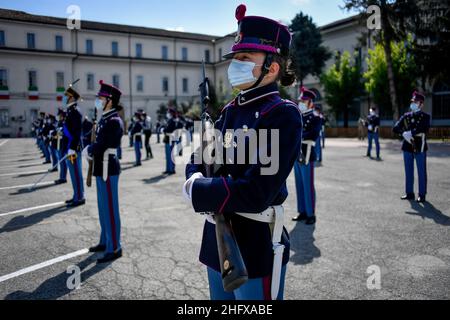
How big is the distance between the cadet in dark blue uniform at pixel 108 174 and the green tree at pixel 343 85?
32.0 meters

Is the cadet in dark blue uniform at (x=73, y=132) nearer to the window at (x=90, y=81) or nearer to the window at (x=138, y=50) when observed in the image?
the window at (x=90, y=81)

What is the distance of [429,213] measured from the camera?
653cm

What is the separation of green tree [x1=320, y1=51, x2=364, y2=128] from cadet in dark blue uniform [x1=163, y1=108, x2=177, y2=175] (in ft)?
80.7

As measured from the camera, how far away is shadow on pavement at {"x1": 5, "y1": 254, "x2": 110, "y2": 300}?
3.54 meters

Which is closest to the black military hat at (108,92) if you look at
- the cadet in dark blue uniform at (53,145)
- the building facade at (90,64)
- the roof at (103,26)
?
the cadet in dark blue uniform at (53,145)

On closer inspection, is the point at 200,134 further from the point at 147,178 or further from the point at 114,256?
the point at 147,178

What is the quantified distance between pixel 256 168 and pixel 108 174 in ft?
11.0

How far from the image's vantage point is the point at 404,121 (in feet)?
26.4

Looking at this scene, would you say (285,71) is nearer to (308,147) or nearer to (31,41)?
(308,147)

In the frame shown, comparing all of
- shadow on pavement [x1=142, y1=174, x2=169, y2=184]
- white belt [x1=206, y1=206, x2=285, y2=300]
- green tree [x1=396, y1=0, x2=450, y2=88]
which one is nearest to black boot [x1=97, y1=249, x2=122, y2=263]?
white belt [x1=206, y1=206, x2=285, y2=300]

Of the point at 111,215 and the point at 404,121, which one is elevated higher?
the point at 404,121

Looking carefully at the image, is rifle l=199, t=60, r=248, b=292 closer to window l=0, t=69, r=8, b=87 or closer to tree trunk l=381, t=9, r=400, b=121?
tree trunk l=381, t=9, r=400, b=121
